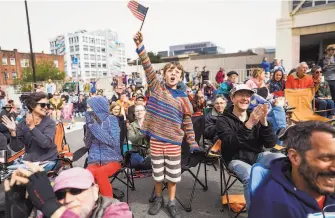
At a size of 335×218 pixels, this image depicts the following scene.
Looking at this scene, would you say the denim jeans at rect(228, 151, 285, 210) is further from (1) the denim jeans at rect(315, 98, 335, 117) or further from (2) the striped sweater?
(1) the denim jeans at rect(315, 98, 335, 117)

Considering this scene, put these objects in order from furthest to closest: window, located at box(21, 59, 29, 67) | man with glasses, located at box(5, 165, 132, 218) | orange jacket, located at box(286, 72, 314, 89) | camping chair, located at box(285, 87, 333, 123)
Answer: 1. window, located at box(21, 59, 29, 67)
2. orange jacket, located at box(286, 72, 314, 89)
3. camping chair, located at box(285, 87, 333, 123)
4. man with glasses, located at box(5, 165, 132, 218)

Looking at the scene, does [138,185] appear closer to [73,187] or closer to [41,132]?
[41,132]

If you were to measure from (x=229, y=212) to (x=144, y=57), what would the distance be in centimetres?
209

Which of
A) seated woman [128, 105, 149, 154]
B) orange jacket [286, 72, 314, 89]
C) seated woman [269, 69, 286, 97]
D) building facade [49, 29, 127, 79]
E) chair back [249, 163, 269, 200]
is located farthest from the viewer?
building facade [49, 29, 127, 79]

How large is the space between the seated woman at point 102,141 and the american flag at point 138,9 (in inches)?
45.5

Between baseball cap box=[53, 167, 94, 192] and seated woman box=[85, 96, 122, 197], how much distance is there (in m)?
1.54

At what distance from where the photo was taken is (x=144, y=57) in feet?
8.72

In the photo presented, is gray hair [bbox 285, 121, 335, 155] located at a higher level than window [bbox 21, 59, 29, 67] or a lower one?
lower

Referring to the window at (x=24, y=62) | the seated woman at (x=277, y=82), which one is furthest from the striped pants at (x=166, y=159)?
the window at (x=24, y=62)

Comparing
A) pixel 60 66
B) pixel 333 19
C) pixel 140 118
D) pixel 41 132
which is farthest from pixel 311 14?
pixel 60 66

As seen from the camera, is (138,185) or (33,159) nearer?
(33,159)

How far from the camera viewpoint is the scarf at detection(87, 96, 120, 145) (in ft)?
9.75

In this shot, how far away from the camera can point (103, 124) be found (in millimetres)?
3023

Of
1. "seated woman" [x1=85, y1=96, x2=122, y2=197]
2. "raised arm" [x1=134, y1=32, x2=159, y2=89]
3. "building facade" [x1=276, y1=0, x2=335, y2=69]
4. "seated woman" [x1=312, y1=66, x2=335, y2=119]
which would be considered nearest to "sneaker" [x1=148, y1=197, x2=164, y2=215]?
"seated woman" [x1=85, y1=96, x2=122, y2=197]
